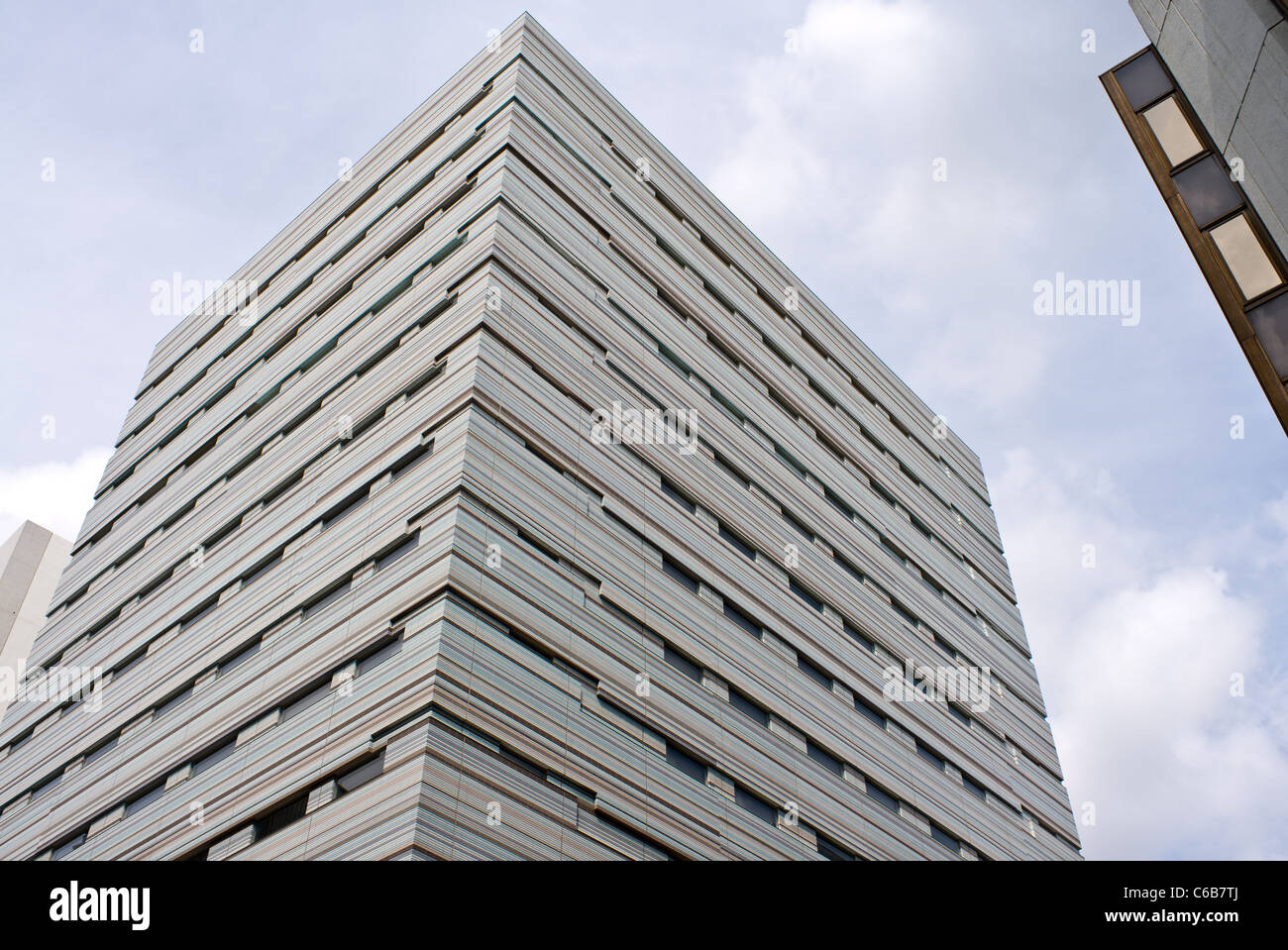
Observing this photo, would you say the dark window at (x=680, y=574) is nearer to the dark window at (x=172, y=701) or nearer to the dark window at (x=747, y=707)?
the dark window at (x=747, y=707)

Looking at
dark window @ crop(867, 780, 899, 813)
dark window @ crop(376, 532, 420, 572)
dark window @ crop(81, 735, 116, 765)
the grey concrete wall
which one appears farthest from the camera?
dark window @ crop(867, 780, 899, 813)

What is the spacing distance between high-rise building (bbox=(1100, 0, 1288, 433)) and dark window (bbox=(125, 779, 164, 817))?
20508 millimetres

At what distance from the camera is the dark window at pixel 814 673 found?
26.7m

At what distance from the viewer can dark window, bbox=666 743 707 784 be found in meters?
20.5

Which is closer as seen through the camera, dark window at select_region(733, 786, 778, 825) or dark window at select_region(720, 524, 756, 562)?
dark window at select_region(733, 786, 778, 825)

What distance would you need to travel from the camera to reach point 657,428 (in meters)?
26.5

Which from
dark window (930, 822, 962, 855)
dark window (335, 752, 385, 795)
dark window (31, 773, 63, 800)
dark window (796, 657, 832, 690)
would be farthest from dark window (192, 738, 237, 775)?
dark window (930, 822, 962, 855)

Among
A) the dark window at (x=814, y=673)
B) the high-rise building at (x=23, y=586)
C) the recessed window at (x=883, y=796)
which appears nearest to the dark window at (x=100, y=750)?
the dark window at (x=814, y=673)

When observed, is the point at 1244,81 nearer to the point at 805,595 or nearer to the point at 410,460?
the point at 410,460

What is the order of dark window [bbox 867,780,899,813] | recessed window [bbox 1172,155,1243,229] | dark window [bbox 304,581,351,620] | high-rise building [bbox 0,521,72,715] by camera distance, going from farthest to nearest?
high-rise building [bbox 0,521,72,715]
dark window [bbox 867,780,899,813]
dark window [bbox 304,581,351,620]
recessed window [bbox 1172,155,1243,229]

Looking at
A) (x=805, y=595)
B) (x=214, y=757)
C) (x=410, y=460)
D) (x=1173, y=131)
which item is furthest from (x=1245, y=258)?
(x=214, y=757)

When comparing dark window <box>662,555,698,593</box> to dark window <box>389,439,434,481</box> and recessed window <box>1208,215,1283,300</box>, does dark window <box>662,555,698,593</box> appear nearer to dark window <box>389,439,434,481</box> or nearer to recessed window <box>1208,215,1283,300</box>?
dark window <box>389,439,434,481</box>
